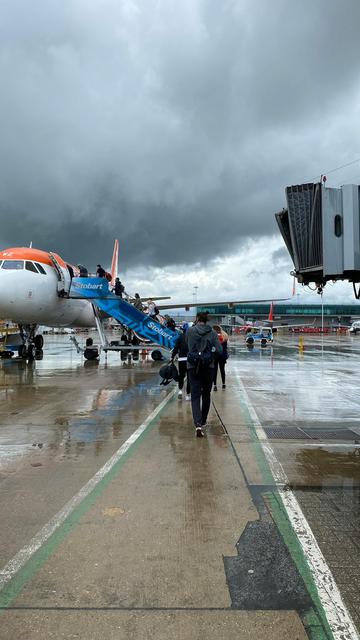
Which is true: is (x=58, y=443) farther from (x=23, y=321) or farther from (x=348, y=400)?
(x=23, y=321)

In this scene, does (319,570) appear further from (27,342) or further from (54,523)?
(27,342)

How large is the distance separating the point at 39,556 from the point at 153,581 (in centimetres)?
88

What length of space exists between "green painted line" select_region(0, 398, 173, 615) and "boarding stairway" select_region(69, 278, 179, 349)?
1184 centimetres

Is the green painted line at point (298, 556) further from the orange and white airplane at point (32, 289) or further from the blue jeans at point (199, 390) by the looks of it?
the orange and white airplane at point (32, 289)

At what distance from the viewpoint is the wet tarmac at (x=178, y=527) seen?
2613 mm

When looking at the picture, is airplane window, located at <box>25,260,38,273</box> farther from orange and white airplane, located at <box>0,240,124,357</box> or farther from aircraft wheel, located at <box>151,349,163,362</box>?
aircraft wheel, located at <box>151,349,163,362</box>

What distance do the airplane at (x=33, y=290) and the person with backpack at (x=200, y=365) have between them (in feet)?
32.2

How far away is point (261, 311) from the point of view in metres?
141

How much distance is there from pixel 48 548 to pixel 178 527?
1015 mm

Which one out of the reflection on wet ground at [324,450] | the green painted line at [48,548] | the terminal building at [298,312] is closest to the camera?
the green painted line at [48,548]

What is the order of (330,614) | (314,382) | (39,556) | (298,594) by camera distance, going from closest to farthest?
1. (330,614)
2. (298,594)
3. (39,556)
4. (314,382)

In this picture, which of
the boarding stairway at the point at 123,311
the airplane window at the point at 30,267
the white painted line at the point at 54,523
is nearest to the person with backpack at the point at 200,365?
the white painted line at the point at 54,523

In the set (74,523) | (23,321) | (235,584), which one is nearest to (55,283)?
(23,321)

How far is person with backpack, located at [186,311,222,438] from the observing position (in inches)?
276
